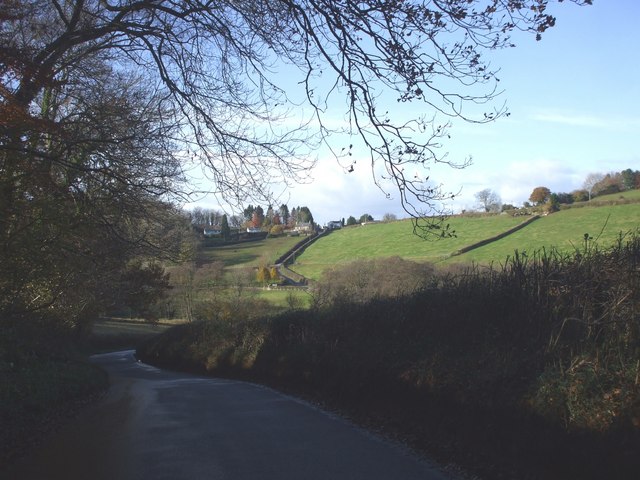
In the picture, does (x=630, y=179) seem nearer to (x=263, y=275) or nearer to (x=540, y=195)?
(x=540, y=195)

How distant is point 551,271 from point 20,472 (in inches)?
327

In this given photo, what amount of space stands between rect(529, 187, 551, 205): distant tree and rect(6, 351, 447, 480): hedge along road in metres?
23.7

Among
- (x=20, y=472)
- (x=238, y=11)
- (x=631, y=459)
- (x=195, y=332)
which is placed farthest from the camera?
(x=195, y=332)

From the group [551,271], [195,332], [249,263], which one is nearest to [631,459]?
[551,271]

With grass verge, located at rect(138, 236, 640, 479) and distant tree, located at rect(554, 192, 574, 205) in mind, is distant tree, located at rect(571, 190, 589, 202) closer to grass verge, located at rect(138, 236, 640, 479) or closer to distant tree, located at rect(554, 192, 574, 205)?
distant tree, located at rect(554, 192, 574, 205)

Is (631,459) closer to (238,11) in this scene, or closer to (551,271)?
(551,271)

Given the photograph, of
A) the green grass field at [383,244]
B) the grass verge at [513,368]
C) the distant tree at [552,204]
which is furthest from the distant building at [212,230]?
the distant tree at [552,204]

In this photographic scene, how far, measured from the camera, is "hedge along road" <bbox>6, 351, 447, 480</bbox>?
7.54m

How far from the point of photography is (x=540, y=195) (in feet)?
112

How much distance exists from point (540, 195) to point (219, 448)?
2940 cm

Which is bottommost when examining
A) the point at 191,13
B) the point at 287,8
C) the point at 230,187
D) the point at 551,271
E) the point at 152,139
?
the point at 551,271

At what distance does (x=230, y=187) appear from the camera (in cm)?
963

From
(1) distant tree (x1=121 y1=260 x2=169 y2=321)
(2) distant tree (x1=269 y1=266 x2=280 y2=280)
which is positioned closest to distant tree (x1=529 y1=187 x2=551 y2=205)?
(1) distant tree (x1=121 y1=260 x2=169 y2=321)

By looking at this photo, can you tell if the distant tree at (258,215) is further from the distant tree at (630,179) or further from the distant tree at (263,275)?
the distant tree at (263,275)
